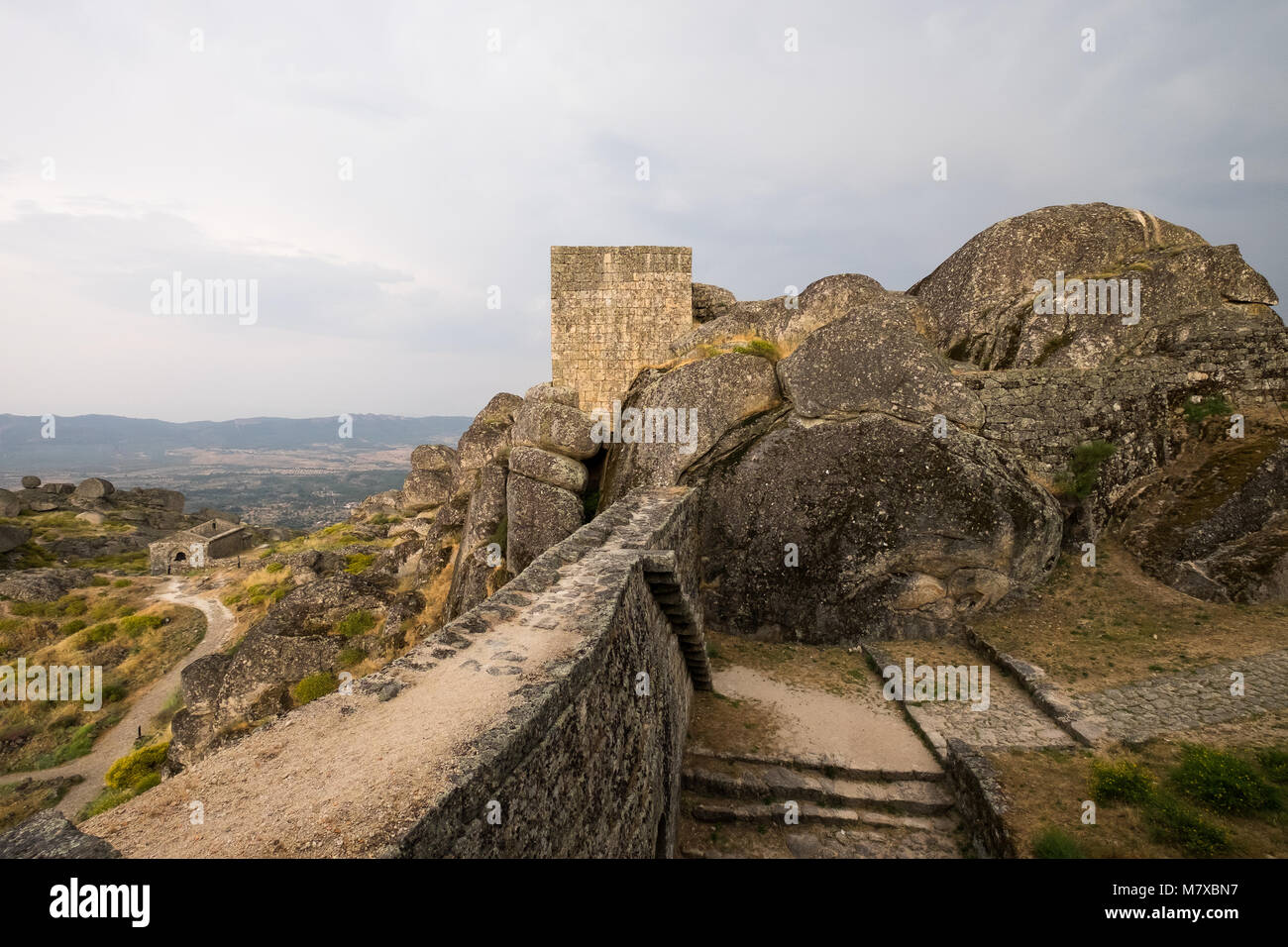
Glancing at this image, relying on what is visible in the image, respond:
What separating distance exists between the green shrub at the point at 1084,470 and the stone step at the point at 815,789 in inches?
282

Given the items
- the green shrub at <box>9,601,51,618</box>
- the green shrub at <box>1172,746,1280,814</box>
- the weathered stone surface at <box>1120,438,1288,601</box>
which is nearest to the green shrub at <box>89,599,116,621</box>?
the green shrub at <box>9,601,51,618</box>

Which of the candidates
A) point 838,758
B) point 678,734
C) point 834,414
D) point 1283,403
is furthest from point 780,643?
point 1283,403

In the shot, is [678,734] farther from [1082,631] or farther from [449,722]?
[1082,631]

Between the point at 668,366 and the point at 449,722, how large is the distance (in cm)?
1287

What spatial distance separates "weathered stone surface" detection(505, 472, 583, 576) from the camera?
43.7 ft

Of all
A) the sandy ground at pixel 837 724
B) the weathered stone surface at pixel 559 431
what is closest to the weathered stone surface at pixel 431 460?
the weathered stone surface at pixel 559 431

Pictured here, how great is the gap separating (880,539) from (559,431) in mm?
8394

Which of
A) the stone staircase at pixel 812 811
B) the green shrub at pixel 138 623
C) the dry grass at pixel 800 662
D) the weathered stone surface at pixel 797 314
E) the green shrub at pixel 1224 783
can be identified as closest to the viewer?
the green shrub at pixel 1224 783

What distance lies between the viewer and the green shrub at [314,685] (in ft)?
43.1

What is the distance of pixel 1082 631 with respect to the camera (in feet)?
30.9

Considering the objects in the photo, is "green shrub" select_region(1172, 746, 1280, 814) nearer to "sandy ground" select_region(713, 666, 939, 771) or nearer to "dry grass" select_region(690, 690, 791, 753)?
"sandy ground" select_region(713, 666, 939, 771)

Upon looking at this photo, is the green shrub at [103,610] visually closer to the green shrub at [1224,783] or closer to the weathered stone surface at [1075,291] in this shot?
the weathered stone surface at [1075,291]

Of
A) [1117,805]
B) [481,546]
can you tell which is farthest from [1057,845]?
[481,546]

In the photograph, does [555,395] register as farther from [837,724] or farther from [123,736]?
[123,736]
